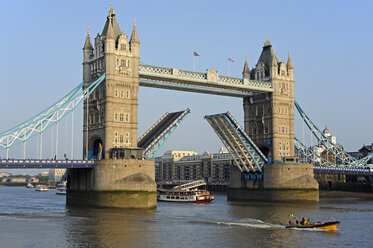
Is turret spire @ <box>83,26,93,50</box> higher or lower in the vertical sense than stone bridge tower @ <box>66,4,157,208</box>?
higher

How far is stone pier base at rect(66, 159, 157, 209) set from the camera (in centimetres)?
6975

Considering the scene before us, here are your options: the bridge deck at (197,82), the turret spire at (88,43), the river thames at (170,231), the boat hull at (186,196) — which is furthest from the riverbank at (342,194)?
the turret spire at (88,43)

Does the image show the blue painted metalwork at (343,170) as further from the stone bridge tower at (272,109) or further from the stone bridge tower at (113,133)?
the stone bridge tower at (113,133)

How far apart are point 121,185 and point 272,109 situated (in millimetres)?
35460

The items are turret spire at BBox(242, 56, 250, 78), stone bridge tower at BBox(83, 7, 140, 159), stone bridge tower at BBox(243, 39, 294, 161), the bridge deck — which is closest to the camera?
stone bridge tower at BBox(83, 7, 140, 159)

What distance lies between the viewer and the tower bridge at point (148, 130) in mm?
70500

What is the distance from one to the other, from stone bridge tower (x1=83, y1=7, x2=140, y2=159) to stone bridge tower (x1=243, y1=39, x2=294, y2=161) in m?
28.7

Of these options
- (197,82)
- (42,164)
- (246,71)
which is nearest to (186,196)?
(197,82)

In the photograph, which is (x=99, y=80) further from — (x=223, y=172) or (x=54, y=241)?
(x=223, y=172)

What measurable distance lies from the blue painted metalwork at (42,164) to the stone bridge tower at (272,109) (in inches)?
1421

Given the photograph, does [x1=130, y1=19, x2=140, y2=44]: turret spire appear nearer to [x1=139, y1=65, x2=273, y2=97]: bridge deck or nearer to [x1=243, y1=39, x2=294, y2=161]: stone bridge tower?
[x1=139, y1=65, x2=273, y2=97]: bridge deck

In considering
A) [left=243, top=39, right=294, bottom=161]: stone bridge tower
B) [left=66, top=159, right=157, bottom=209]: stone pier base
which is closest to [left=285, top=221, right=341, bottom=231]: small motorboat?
[left=66, top=159, right=157, bottom=209]: stone pier base

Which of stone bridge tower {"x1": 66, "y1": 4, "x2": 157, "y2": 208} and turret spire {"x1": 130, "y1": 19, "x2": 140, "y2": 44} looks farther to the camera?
turret spire {"x1": 130, "y1": 19, "x2": 140, "y2": 44}

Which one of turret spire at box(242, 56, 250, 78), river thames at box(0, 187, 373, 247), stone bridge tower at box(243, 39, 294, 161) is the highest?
turret spire at box(242, 56, 250, 78)
